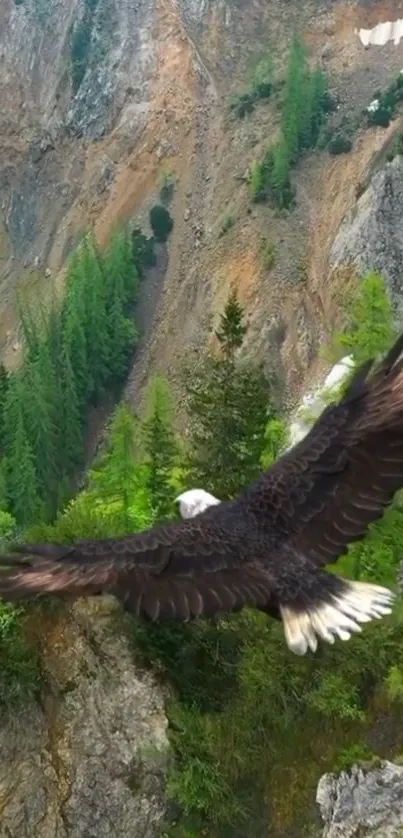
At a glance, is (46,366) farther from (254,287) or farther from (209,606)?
(209,606)

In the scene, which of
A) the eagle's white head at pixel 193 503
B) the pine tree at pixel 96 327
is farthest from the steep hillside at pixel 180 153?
the eagle's white head at pixel 193 503

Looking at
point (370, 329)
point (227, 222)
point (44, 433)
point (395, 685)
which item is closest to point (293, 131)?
point (227, 222)

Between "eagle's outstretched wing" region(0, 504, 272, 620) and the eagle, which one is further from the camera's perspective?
the eagle

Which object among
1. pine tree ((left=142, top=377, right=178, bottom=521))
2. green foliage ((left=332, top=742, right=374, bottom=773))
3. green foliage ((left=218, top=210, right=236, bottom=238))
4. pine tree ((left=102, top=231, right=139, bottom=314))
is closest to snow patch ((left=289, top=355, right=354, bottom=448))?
pine tree ((left=142, top=377, right=178, bottom=521))

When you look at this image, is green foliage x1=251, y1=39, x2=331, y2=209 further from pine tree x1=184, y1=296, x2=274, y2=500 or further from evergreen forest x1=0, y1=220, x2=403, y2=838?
pine tree x1=184, y1=296, x2=274, y2=500

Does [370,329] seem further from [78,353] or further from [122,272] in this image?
[122,272]

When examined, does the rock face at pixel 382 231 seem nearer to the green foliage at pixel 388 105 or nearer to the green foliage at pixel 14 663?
the green foliage at pixel 388 105
